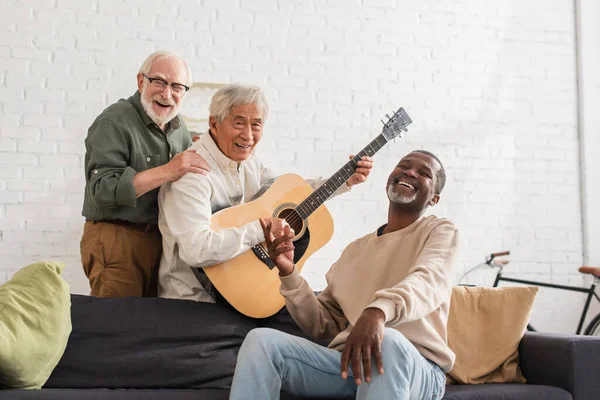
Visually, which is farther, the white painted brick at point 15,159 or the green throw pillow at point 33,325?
the white painted brick at point 15,159

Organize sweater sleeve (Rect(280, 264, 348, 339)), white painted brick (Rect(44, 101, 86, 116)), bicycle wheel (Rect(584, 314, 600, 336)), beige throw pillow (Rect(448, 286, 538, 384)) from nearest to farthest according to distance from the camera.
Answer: sweater sleeve (Rect(280, 264, 348, 339))
beige throw pillow (Rect(448, 286, 538, 384))
white painted brick (Rect(44, 101, 86, 116))
bicycle wheel (Rect(584, 314, 600, 336))

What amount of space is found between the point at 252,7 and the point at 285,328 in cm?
Answer: 281

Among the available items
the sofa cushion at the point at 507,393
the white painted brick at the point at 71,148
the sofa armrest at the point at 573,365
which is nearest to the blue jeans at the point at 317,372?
the sofa cushion at the point at 507,393

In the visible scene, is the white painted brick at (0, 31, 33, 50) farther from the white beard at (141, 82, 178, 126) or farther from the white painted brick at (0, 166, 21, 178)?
the white beard at (141, 82, 178, 126)

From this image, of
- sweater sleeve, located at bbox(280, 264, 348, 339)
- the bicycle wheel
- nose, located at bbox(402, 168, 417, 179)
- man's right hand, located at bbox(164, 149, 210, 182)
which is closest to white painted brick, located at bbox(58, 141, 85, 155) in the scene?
man's right hand, located at bbox(164, 149, 210, 182)

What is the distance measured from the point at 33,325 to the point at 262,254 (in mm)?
878

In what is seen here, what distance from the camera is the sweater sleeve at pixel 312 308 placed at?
219cm

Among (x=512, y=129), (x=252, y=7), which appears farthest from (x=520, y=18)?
(x=252, y=7)

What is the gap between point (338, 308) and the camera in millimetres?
2375

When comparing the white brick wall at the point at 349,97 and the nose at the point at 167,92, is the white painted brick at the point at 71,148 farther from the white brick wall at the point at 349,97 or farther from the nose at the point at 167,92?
the nose at the point at 167,92

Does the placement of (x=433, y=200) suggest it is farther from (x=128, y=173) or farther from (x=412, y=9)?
(x=412, y=9)

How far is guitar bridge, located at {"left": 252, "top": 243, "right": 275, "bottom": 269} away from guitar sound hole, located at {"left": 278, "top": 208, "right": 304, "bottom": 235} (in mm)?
192

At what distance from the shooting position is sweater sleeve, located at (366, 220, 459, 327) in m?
1.81

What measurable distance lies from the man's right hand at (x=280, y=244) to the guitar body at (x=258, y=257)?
0.50 m
